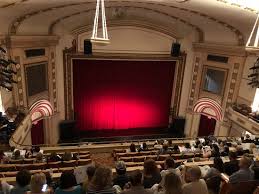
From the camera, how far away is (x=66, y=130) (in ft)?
41.7

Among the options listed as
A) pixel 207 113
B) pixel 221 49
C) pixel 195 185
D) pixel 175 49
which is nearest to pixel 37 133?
pixel 175 49

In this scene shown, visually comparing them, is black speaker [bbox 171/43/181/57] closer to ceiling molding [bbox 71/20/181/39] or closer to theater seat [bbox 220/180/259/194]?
ceiling molding [bbox 71/20/181/39]

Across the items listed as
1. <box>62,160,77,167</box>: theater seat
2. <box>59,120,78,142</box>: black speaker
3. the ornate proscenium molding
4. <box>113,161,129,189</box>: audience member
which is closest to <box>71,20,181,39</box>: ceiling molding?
the ornate proscenium molding

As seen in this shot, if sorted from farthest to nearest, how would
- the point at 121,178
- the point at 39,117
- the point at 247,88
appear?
the point at 39,117 → the point at 247,88 → the point at 121,178

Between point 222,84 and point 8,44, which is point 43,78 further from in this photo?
point 222,84

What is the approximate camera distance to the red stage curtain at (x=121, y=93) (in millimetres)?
13031

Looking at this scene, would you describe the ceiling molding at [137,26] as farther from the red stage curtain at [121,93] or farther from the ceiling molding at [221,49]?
the red stage curtain at [121,93]

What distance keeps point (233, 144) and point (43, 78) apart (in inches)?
291

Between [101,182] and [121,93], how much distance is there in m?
10.8

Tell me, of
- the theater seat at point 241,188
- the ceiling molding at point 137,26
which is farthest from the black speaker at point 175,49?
the theater seat at point 241,188

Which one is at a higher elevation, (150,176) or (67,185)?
(67,185)

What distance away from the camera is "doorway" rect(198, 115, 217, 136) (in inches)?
540

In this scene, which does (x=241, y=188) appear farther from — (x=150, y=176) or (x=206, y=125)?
(x=206, y=125)

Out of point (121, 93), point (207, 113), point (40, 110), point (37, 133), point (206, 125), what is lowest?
point (206, 125)
